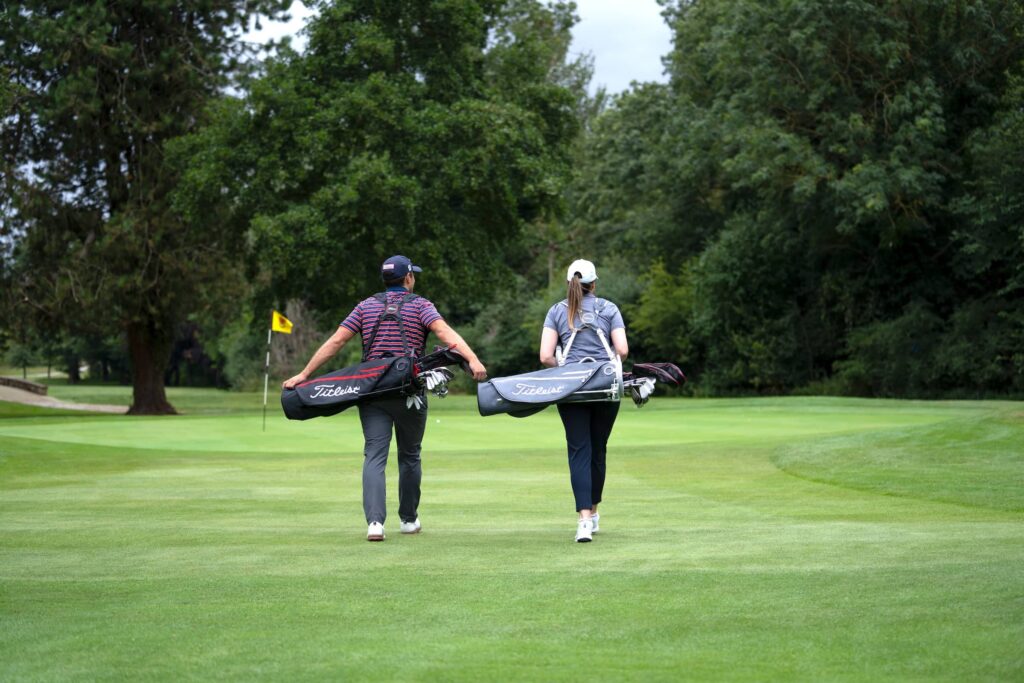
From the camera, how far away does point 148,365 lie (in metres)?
Result: 43.7

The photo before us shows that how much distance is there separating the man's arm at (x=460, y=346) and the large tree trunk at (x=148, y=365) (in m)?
33.9

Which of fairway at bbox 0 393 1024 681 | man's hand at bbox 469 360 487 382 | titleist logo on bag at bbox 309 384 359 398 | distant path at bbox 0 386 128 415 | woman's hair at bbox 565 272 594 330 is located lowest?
fairway at bbox 0 393 1024 681

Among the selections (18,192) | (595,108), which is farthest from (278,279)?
(595,108)

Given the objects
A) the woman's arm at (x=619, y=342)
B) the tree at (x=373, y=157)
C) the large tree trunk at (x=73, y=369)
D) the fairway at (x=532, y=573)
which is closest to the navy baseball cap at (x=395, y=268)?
the woman's arm at (x=619, y=342)

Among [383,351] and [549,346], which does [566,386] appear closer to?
[549,346]

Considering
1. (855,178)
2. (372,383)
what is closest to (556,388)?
(372,383)

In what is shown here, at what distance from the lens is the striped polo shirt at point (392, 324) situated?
10.7 metres

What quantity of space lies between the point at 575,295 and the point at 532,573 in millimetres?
2476

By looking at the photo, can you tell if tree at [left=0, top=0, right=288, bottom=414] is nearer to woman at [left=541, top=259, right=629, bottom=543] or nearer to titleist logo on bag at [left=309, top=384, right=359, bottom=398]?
titleist logo on bag at [left=309, top=384, right=359, bottom=398]

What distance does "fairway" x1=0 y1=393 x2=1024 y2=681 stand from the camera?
6176 millimetres

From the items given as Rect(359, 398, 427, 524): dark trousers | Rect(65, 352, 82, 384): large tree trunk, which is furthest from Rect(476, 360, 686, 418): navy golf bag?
Rect(65, 352, 82, 384): large tree trunk

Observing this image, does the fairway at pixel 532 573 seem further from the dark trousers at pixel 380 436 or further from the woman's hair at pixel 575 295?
the woman's hair at pixel 575 295

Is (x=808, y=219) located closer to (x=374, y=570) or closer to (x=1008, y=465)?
(x=1008, y=465)

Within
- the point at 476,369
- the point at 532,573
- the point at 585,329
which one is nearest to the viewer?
the point at 532,573
